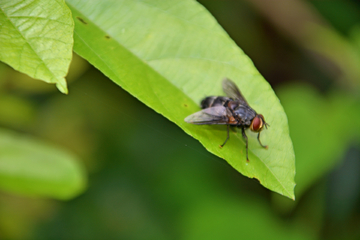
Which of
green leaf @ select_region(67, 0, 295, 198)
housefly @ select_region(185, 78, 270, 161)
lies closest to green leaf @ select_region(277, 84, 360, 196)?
housefly @ select_region(185, 78, 270, 161)

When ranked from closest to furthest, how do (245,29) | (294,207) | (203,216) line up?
(203,216) < (294,207) < (245,29)

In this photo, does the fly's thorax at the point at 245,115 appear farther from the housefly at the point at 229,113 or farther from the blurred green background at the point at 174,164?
the blurred green background at the point at 174,164

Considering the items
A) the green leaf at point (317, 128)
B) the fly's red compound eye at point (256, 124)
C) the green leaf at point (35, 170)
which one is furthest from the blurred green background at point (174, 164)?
the fly's red compound eye at point (256, 124)

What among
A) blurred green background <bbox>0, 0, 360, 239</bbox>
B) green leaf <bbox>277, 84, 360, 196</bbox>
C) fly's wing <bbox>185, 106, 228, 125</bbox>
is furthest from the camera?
blurred green background <bbox>0, 0, 360, 239</bbox>

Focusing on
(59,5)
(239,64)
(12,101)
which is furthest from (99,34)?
(12,101)

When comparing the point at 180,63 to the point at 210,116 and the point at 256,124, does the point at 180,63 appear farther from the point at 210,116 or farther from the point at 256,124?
the point at 256,124

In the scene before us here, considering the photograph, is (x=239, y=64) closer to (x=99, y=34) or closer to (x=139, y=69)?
(x=139, y=69)

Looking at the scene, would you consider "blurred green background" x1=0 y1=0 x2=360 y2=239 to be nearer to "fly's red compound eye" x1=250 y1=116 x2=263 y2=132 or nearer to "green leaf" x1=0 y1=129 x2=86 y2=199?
"green leaf" x1=0 y1=129 x2=86 y2=199
